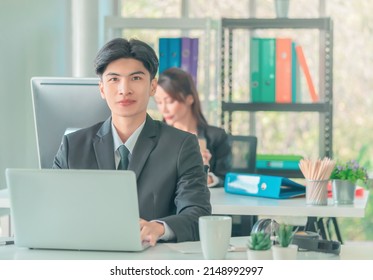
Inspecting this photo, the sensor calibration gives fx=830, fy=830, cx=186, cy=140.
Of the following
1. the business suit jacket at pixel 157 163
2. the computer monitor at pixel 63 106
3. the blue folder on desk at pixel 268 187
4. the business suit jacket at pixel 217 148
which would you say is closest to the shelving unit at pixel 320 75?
the business suit jacket at pixel 217 148

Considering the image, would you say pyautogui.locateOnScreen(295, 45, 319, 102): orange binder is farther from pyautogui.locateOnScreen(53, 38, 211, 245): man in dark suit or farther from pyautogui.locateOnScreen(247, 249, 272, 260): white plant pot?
pyautogui.locateOnScreen(247, 249, 272, 260): white plant pot

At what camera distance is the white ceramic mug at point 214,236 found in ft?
6.73

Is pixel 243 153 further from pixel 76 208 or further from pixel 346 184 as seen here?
pixel 76 208

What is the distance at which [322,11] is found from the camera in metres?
5.52

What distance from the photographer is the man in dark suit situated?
Answer: 8.31 feet

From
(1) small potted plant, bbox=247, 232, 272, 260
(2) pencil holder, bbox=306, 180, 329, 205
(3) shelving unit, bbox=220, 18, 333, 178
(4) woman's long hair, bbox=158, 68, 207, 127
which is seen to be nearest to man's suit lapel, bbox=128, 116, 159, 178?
(1) small potted plant, bbox=247, 232, 272, 260

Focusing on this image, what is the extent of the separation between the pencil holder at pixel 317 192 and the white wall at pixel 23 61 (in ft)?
5.43

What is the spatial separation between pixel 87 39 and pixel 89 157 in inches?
104

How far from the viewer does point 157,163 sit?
2.59 meters

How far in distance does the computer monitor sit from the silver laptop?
908 millimetres

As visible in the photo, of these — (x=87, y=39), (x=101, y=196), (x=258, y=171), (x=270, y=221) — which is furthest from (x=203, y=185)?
(x=87, y=39)

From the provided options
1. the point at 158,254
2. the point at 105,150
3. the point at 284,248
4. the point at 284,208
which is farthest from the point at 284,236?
the point at 284,208

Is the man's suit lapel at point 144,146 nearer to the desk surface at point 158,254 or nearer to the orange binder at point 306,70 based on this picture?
the desk surface at point 158,254

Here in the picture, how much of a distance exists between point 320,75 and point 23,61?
1800 mm
